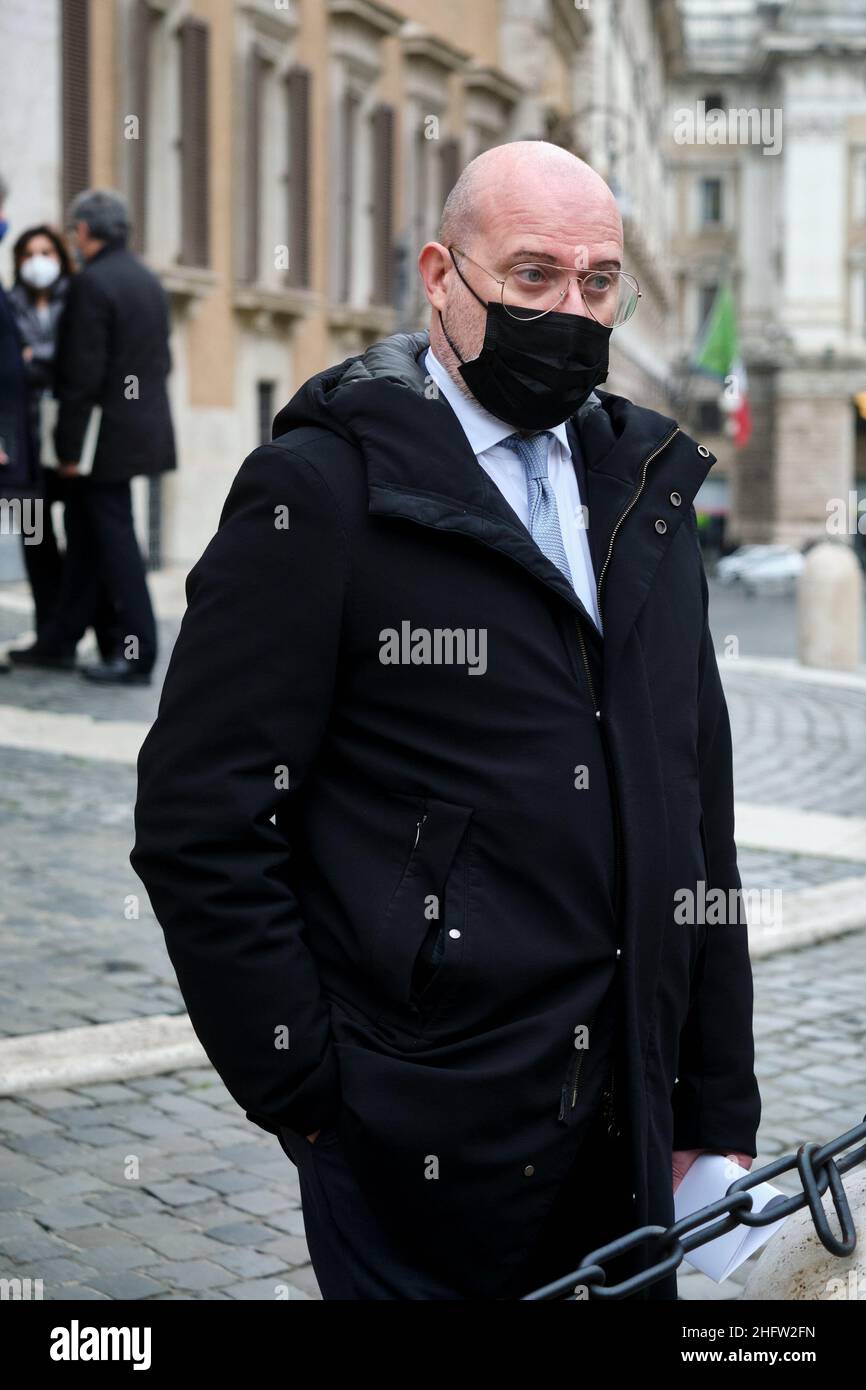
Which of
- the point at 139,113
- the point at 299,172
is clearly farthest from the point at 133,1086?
the point at 299,172

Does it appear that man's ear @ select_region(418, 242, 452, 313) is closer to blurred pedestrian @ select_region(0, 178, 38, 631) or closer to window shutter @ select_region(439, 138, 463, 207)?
blurred pedestrian @ select_region(0, 178, 38, 631)

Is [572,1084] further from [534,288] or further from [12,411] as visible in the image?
[12,411]

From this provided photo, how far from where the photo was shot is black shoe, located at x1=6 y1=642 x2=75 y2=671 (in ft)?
38.3

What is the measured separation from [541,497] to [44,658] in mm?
9346

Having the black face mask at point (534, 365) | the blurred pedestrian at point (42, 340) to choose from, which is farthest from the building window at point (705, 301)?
the black face mask at point (534, 365)

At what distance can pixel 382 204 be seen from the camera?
29844 mm

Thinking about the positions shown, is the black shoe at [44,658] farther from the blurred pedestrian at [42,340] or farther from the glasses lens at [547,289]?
the glasses lens at [547,289]

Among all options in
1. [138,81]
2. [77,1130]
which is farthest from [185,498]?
[77,1130]

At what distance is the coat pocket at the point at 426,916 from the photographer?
2.43m

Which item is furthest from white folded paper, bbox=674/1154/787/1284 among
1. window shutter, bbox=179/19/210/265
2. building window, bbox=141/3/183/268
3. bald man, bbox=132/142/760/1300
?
window shutter, bbox=179/19/210/265

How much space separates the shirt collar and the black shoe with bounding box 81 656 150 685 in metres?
8.79

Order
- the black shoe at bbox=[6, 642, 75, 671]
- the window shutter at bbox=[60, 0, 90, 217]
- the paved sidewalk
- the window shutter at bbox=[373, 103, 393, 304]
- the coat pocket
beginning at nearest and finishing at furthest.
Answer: the coat pocket → the paved sidewalk → the black shoe at bbox=[6, 642, 75, 671] → the window shutter at bbox=[60, 0, 90, 217] → the window shutter at bbox=[373, 103, 393, 304]

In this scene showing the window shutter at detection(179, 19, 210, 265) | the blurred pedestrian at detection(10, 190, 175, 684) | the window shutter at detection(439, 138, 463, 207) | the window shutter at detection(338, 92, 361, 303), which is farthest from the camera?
the window shutter at detection(439, 138, 463, 207)

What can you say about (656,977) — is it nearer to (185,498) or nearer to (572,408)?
(572,408)
